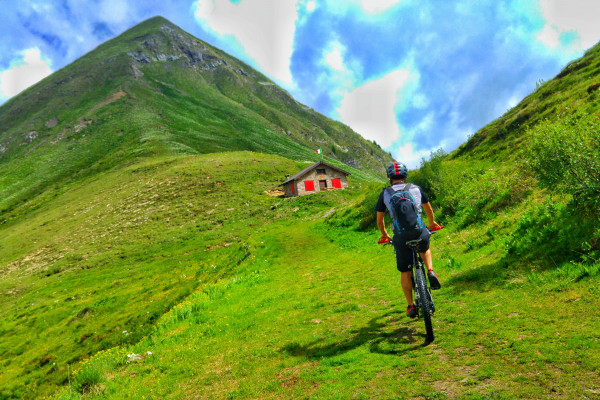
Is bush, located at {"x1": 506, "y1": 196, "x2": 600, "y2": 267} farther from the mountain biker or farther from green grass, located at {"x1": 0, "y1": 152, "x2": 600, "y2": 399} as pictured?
the mountain biker

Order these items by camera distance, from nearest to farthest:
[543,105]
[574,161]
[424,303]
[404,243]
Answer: [424,303] < [404,243] < [574,161] < [543,105]

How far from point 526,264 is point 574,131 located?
153 inches

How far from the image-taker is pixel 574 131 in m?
8.18

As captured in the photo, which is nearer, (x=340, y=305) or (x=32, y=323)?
(x=340, y=305)

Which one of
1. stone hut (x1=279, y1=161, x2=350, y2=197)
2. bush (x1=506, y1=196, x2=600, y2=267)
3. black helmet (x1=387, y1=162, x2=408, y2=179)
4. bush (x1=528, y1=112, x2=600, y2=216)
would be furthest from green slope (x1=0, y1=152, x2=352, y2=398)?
bush (x1=528, y1=112, x2=600, y2=216)

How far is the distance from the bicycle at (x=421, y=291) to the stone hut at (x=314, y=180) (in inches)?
2105

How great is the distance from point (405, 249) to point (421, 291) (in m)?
0.97

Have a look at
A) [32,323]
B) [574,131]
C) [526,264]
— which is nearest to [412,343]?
[526,264]

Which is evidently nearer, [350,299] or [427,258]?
[427,258]

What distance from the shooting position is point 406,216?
6.21 metres

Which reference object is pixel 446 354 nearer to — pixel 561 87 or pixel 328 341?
pixel 328 341

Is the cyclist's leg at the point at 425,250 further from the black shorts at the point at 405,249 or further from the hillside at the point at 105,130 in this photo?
the hillside at the point at 105,130

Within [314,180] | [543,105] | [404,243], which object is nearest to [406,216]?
[404,243]

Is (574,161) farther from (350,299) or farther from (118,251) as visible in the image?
(118,251)
